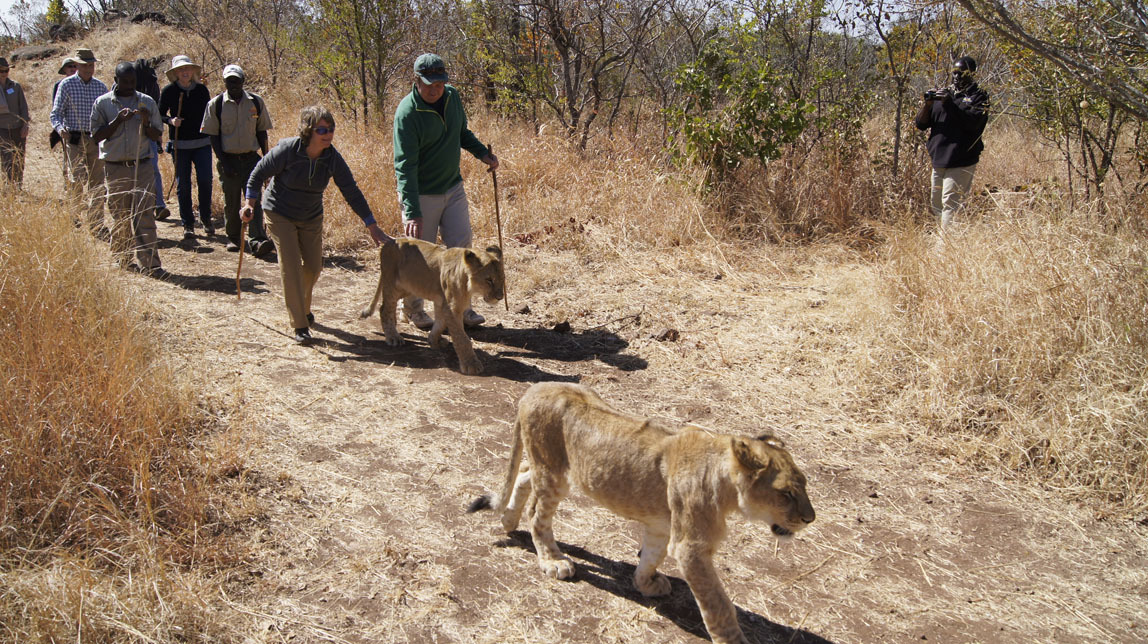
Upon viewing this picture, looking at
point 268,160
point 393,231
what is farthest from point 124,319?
point 393,231

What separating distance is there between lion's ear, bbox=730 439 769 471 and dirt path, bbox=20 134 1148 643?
0.97m

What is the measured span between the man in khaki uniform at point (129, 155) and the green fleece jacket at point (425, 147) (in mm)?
2968

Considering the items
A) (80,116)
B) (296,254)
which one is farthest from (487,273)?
(80,116)

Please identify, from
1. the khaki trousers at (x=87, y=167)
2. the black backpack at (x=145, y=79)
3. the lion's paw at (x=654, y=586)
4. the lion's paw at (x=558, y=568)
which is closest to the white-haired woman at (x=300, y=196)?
the khaki trousers at (x=87, y=167)

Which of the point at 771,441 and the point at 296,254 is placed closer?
the point at 771,441

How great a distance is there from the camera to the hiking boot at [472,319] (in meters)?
7.64

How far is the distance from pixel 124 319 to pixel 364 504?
2295 millimetres

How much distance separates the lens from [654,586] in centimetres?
389

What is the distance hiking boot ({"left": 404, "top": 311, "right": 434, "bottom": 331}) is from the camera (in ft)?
25.6

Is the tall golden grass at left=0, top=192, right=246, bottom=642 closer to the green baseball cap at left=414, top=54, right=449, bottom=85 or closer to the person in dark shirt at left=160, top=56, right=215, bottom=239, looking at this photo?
the green baseball cap at left=414, top=54, right=449, bottom=85

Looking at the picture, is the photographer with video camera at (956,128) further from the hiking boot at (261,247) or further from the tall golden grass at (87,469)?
the hiking boot at (261,247)

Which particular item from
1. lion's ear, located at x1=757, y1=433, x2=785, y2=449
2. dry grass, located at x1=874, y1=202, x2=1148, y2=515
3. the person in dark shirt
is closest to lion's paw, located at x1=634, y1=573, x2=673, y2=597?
lion's ear, located at x1=757, y1=433, x2=785, y2=449

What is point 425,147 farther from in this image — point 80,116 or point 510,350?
point 80,116

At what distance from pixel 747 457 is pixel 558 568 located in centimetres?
130
